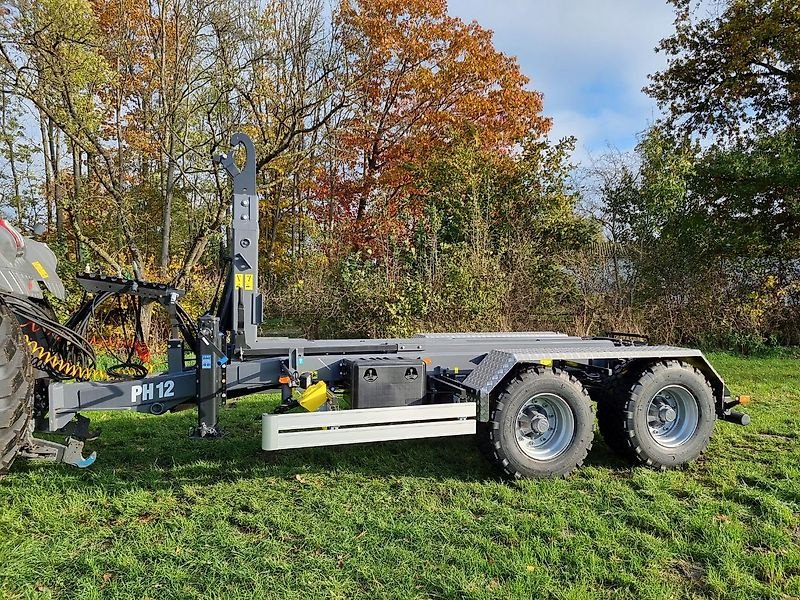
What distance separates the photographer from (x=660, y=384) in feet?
15.6

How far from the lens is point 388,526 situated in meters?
3.66

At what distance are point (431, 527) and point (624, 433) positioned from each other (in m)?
1.99

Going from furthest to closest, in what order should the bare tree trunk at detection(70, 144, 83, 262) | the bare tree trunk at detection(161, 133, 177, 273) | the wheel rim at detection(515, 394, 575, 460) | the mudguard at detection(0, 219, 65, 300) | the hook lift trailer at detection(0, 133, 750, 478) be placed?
1. the bare tree trunk at detection(161, 133, 177, 273)
2. the bare tree trunk at detection(70, 144, 83, 262)
3. the wheel rim at detection(515, 394, 575, 460)
4. the hook lift trailer at detection(0, 133, 750, 478)
5. the mudguard at detection(0, 219, 65, 300)

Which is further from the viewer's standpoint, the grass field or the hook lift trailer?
the hook lift trailer

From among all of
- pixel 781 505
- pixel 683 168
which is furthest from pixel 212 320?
pixel 683 168

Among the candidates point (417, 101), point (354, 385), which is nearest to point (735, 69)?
point (417, 101)

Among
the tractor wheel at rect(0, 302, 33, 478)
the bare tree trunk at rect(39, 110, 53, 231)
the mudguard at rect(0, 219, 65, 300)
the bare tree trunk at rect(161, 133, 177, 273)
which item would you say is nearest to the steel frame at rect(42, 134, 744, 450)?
the tractor wheel at rect(0, 302, 33, 478)

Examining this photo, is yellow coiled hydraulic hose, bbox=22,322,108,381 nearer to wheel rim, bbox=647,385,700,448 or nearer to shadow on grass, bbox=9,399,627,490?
shadow on grass, bbox=9,399,627,490

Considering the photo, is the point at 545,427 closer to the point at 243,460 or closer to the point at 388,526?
the point at 388,526

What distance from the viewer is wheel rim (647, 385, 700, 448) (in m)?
4.89

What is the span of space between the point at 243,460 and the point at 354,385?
1427 millimetres

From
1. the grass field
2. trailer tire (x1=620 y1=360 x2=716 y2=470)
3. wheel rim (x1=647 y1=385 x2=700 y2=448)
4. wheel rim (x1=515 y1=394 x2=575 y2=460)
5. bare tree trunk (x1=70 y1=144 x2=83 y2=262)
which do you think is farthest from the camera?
bare tree trunk (x1=70 y1=144 x2=83 y2=262)

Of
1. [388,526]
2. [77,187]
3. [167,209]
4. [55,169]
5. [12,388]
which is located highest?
[55,169]

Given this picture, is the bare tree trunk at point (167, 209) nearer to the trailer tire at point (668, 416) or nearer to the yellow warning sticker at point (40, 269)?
the yellow warning sticker at point (40, 269)
